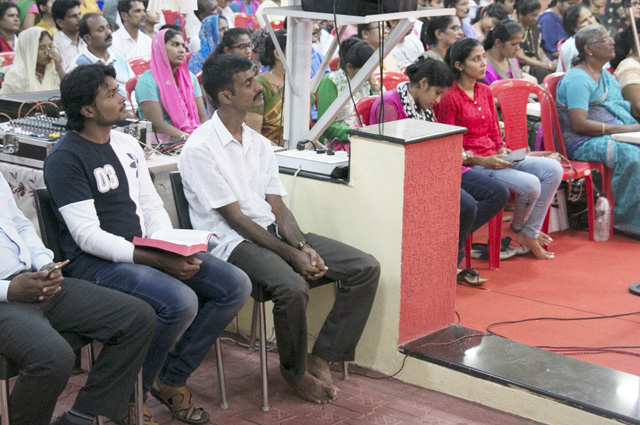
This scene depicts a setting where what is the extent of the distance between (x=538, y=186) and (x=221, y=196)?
222 cm

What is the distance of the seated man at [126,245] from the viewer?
8.54ft

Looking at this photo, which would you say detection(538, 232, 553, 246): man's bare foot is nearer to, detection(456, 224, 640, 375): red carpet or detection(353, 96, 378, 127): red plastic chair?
detection(456, 224, 640, 375): red carpet

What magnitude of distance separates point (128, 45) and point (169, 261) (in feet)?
15.5

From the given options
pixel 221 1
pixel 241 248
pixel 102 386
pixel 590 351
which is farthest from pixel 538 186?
pixel 221 1

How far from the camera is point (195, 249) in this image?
8.39ft

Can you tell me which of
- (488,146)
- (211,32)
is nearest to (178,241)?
(488,146)

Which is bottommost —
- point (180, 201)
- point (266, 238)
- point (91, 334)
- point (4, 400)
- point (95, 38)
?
point (4, 400)

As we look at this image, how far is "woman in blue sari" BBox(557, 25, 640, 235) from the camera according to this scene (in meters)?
5.24

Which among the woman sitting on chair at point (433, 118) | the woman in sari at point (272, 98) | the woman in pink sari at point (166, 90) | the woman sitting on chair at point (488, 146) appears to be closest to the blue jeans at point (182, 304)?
the woman sitting on chair at point (433, 118)

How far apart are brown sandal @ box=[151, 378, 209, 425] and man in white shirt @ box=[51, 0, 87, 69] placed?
3.63 metres

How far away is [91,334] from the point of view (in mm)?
2443

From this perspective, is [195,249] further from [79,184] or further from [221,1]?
[221,1]

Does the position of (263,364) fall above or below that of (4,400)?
below

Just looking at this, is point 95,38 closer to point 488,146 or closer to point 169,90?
point 169,90
